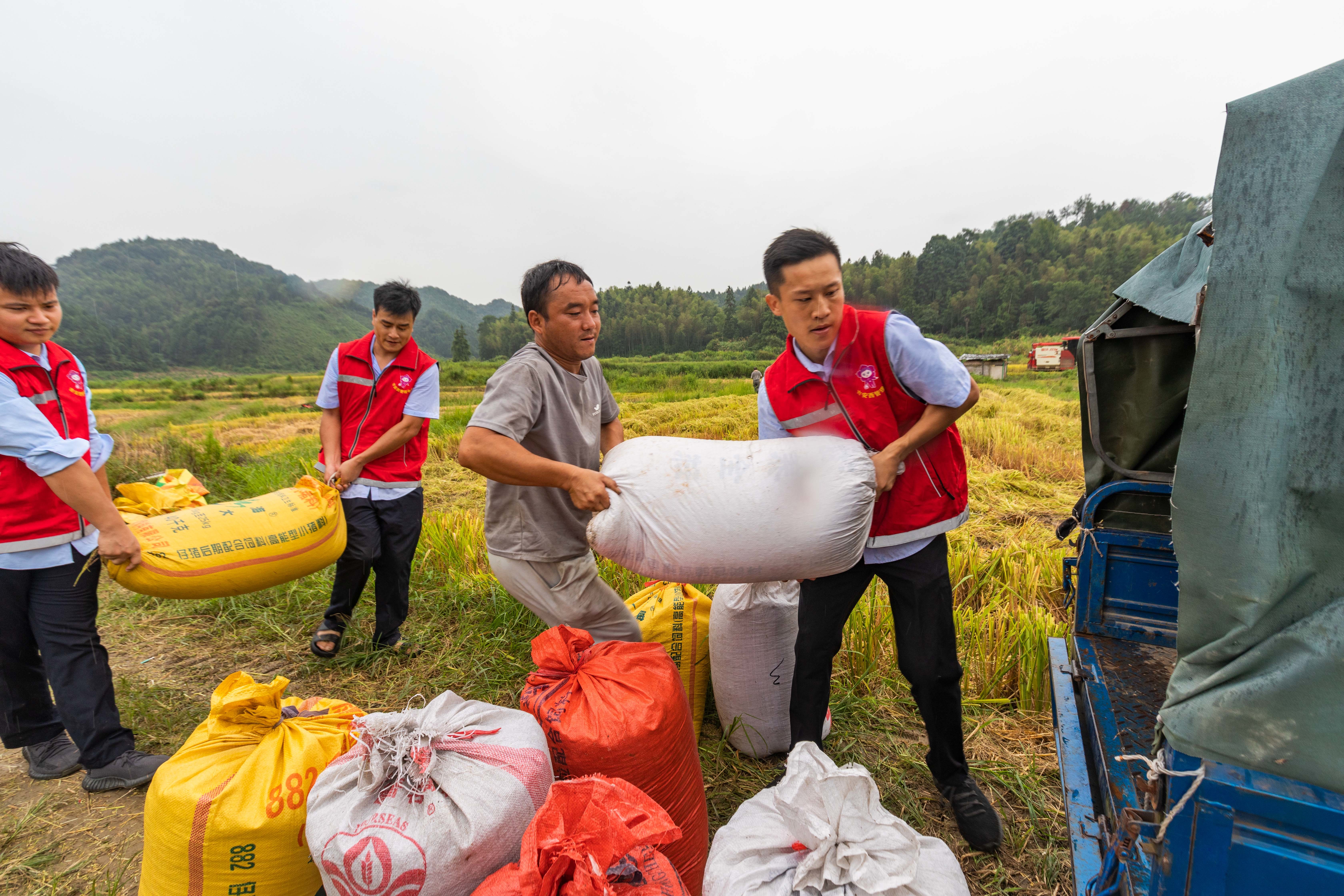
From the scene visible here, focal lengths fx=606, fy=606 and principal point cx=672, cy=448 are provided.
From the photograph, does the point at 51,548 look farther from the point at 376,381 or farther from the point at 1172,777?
the point at 1172,777

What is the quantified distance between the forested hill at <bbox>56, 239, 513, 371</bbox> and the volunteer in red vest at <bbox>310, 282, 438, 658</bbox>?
51.8m

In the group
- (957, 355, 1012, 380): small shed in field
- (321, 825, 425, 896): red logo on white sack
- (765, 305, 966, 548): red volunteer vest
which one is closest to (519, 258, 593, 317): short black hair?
(765, 305, 966, 548): red volunteer vest

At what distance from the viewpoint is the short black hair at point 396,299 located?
116 inches

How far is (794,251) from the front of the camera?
168 centimetres

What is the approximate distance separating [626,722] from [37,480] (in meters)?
2.10

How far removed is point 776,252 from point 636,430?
8.83 metres

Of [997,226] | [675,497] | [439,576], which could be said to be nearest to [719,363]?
[439,576]

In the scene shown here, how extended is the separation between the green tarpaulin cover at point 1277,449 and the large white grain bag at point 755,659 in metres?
1.28

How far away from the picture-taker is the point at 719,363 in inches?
1266

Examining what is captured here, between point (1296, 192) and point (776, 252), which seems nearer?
point (1296, 192)

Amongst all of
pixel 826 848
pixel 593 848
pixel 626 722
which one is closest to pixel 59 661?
pixel 626 722

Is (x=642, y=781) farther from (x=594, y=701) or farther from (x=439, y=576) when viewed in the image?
(x=439, y=576)

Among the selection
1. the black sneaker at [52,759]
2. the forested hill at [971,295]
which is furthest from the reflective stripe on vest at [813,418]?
the forested hill at [971,295]

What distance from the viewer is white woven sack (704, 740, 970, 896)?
1102 millimetres
